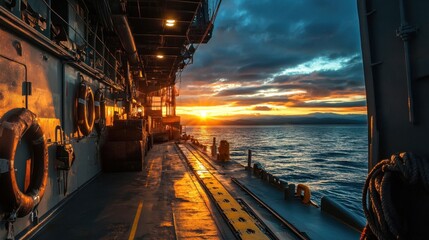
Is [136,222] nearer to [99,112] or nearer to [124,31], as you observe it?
[99,112]

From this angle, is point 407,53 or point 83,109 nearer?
point 407,53

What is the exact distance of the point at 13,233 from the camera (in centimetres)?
591

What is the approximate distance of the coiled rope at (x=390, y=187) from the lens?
2240 mm

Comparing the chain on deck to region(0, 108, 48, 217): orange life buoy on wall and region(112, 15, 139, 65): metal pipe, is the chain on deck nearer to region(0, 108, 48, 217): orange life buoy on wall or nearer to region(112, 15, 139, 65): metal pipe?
region(0, 108, 48, 217): orange life buoy on wall

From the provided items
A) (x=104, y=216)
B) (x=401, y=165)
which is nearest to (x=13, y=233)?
(x=104, y=216)

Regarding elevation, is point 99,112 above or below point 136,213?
above

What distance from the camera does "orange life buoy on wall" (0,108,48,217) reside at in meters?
5.24

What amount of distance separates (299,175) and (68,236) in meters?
26.2

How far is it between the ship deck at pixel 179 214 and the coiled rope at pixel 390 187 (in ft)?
14.1

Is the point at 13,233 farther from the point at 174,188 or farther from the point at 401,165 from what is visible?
the point at 401,165

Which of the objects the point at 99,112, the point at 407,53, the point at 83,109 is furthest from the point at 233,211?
the point at 99,112

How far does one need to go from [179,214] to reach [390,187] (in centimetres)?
656

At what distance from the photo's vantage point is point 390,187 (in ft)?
8.02

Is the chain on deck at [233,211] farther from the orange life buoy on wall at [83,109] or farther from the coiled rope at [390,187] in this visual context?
the orange life buoy on wall at [83,109]
